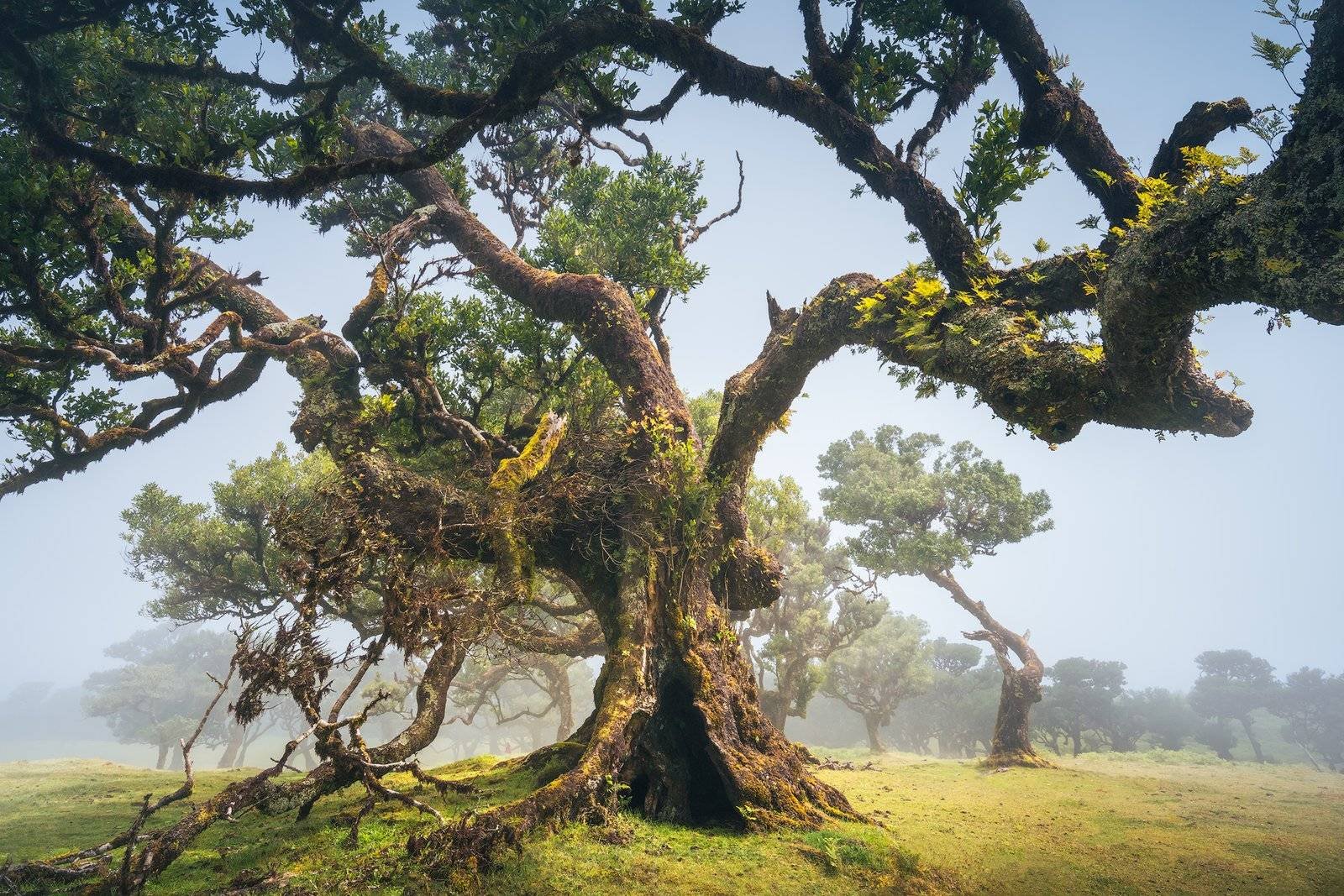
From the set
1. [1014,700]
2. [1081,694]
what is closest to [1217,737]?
[1081,694]

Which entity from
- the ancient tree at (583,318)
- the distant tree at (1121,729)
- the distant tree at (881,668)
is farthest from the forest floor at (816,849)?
the distant tree at (1121,729)

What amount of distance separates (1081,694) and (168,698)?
324 feet

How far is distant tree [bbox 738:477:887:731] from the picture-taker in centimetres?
1777

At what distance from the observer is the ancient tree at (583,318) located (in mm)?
4742

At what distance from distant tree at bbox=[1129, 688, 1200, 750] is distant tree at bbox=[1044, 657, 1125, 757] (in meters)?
4.71

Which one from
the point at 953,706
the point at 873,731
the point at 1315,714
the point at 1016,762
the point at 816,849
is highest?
the point at 816,849

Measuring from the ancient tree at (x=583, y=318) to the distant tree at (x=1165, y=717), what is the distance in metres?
52.1

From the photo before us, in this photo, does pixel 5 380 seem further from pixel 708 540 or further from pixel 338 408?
pixel 708 540

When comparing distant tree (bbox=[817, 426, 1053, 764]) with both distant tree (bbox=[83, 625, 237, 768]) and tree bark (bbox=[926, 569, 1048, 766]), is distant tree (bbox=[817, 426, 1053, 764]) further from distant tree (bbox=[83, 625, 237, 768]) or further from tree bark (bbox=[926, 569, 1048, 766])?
distant tree (bbox=[83, 625, 237, 768])

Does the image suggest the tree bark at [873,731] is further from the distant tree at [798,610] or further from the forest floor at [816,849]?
the forest floor at [816,849]

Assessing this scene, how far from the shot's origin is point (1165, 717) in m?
50.0

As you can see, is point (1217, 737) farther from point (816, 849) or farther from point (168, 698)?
point (168, 698)

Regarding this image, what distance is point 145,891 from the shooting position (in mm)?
4086

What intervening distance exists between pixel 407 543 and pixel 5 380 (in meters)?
6.03
